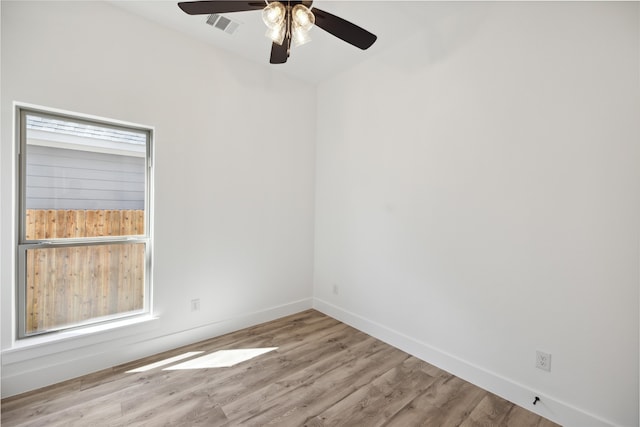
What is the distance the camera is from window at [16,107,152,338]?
209 cm

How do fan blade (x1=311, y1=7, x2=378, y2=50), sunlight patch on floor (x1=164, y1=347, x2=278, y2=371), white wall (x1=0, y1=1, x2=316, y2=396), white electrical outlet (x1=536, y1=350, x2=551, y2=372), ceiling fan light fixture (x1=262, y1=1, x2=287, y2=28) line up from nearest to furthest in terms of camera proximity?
ceiling fan light fixture (x1=262, y1=1, x2=287, y2=28), fan blade (x1=311, y1=7, x2=378, y2=50), white electrical outlet (x1=536, y1=350, x2=551, y2=372), white wall (x1=0, y1=1, x2=316, y2=396), sunlight patch on floor (x1=164, y1=347, x2=278, y2=371)

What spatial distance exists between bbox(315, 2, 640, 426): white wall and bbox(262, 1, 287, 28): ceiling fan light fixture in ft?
4.89

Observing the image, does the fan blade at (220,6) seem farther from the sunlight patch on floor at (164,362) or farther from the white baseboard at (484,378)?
the white baseboard at (484,378)

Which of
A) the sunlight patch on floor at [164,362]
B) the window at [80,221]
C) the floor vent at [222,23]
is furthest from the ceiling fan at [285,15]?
the sunlight patch on floor at [164,362]

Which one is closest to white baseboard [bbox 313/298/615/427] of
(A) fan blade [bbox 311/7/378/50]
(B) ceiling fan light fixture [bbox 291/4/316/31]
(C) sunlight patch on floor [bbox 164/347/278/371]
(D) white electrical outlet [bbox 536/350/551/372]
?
(D) white electrical outlet [bbox 536/350/551/372]

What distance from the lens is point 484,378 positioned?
7.02ft

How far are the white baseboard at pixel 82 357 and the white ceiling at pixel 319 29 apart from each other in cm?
274

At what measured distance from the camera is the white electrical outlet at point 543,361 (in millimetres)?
1866

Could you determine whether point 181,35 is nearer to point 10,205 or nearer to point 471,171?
point 10,205

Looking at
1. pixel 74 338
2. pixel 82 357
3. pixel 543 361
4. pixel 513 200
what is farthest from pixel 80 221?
pixel 543 361

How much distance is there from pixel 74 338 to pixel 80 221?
2.97 ft

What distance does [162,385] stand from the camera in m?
2.10

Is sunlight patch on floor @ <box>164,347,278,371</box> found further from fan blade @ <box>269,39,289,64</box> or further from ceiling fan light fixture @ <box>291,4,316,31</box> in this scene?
ceiling fan light fixture @ <box>291,4,316,31</box>

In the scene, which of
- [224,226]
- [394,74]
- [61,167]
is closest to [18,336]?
[61,167]
